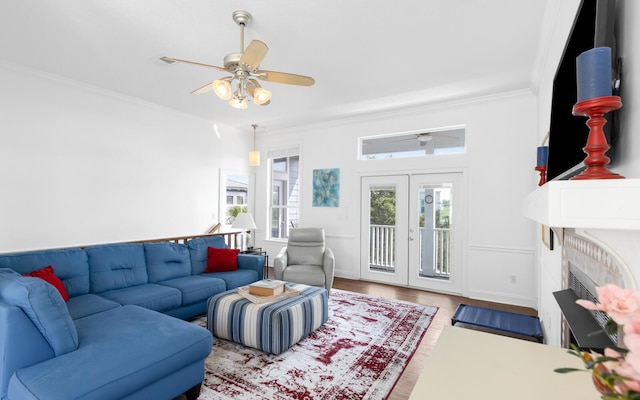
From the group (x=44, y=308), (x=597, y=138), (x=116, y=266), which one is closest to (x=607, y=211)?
(x=597, y=138)

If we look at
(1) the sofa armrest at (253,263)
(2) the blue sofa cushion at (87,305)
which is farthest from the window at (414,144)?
(2) the blue sofa cushion at (87,305)

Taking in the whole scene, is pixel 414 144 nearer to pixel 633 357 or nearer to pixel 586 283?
pixel 586 283

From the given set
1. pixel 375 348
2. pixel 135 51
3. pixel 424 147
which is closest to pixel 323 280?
pixel 375 348

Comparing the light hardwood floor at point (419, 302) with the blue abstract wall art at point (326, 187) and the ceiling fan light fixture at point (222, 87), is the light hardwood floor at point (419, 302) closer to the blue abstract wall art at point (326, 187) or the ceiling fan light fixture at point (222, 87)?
the blue abstract wall art at point (326, 187)

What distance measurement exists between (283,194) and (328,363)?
435 cm

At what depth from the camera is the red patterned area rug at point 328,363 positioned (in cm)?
220

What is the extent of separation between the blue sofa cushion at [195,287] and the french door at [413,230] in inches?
104

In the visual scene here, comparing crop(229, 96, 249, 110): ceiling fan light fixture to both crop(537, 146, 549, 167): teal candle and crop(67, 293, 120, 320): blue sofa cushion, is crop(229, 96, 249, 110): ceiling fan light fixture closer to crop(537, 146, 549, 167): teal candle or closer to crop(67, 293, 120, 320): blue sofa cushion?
crop(67, 293, 120, 320): blue sofa cushion

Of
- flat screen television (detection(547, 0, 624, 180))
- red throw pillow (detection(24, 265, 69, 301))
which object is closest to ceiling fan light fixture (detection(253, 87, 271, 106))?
flat screen television (detection(547, 0, 624, 180))

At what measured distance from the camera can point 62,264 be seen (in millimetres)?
2871

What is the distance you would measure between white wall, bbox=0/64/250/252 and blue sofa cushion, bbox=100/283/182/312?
142 cm

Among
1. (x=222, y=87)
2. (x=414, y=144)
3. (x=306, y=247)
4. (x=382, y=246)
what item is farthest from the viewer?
(x=382, y=246)

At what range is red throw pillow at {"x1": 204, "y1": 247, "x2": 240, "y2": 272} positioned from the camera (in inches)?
158

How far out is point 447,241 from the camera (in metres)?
4.68
